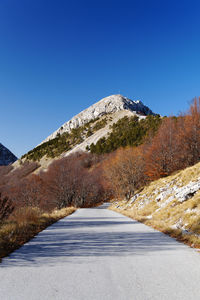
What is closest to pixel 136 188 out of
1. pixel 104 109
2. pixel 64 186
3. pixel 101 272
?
pixel 64 186

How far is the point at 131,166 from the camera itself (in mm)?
30406

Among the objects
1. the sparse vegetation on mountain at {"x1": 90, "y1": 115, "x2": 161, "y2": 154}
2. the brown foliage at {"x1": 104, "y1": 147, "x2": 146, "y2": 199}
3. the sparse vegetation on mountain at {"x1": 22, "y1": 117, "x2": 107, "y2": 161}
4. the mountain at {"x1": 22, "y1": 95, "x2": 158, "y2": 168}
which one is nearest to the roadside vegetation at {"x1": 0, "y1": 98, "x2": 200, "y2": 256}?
the brown foliage at {"x1": 104, "y1": 147, "x2": 146, "y2": 199}

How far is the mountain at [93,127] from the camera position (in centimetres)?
12007

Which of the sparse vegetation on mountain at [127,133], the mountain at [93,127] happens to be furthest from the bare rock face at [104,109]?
the sparse vegetation on mountain at [127,133]

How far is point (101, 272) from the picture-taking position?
386cm

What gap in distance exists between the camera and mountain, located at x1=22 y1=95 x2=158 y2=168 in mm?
120069

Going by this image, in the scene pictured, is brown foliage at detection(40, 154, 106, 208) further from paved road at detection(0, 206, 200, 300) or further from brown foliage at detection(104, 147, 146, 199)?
paved road at detection(0, 206, 200, 300)

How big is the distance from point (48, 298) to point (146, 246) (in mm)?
3800

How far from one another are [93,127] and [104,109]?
94.3 feet

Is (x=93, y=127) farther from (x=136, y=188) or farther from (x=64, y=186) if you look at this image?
(x=136, y=188)

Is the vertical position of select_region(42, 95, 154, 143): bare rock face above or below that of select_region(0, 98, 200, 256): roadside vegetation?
above

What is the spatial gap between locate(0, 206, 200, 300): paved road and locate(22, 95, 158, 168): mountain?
286 feet

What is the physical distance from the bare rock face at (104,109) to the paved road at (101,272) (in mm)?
158261

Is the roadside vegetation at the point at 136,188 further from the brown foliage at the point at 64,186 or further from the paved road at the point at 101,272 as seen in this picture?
the paved road at the point at 101,272
